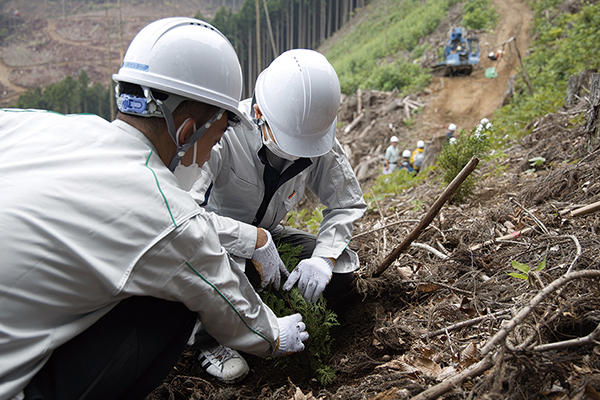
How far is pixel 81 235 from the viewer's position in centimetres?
135

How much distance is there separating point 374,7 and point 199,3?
55.8 meters

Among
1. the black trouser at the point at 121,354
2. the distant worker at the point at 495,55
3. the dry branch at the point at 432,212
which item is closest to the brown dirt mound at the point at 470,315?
the dry branch at the point at 432,212

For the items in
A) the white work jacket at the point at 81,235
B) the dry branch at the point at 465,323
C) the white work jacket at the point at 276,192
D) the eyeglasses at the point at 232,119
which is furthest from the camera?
the white work jacket at the point at 276,192

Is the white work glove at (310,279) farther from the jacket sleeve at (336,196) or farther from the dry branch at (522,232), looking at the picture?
the dry branch at (522,232)

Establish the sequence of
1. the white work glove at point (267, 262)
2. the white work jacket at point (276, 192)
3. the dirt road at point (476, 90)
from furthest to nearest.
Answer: the dirt road at point (476, 90), the white work jacket at point (276, 192), the white work glove at point (267, 262)

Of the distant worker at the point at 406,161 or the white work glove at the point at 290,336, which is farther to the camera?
the distant worker at the point at 406,161

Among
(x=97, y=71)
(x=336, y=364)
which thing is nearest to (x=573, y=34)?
(x=336, y=364)

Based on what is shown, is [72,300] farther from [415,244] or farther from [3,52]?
[3,52]

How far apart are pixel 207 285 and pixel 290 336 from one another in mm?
717

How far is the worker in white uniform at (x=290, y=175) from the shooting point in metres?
2.56

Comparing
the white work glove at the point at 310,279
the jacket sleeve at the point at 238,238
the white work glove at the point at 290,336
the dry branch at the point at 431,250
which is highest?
the jacket sleeve at the point at 238,238

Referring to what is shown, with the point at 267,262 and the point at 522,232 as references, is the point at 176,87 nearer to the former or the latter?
the point at 267,262

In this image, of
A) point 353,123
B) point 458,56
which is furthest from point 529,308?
point 458,56

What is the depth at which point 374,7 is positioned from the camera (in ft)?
140
